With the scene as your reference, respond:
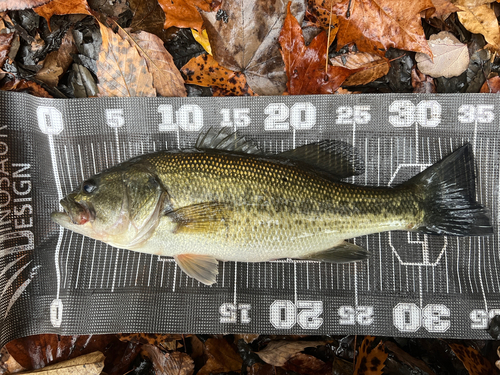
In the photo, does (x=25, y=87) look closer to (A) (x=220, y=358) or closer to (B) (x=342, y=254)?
(A) (x=220, y=358)

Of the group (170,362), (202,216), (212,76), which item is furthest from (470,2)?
(170,362)

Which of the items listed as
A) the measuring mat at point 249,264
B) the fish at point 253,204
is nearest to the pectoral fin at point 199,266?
the fish at point 253,204

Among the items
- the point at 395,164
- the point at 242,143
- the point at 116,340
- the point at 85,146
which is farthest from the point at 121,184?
the point at 395,164

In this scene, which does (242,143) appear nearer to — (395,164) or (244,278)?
(244,278)

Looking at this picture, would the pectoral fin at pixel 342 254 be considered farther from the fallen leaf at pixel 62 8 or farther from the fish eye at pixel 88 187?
the fallen leaf at pixel 62 8

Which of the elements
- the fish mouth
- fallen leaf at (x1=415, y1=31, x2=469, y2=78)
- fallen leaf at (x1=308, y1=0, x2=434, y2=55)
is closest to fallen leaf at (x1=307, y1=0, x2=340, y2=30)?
fallen leaf at (x1=308, y1=0, x2=434, y2=55)

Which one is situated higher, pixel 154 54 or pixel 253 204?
pixel 154 54
